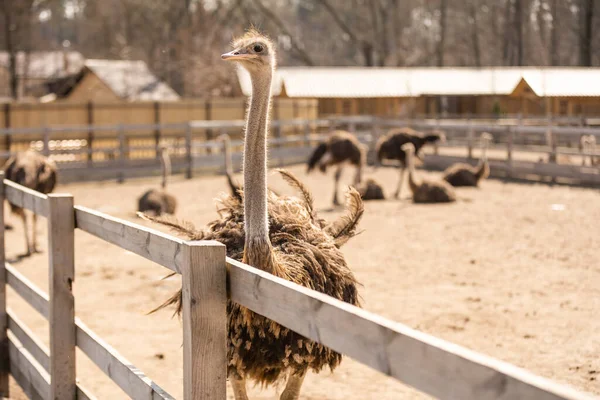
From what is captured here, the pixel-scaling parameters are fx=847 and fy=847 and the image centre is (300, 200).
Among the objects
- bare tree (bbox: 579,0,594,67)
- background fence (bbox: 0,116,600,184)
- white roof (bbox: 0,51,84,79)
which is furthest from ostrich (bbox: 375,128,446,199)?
white roof (bbox: 0,51,84,79)

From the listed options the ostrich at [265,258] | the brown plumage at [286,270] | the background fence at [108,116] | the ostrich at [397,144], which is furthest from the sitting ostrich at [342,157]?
the ostrich at [265,258]

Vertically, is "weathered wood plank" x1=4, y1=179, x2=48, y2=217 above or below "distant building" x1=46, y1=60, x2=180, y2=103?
below

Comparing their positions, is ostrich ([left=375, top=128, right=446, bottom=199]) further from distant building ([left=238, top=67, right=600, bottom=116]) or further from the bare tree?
distant building ([left=238, top=67, right=600, bottom=116])

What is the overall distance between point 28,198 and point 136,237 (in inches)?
66.8

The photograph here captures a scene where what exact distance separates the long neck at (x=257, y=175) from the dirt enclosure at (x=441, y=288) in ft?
6.21

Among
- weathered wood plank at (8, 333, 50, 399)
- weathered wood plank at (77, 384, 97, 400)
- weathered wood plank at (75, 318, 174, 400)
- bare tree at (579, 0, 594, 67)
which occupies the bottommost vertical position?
weathered wood plank at (8, 333, 50, 399)

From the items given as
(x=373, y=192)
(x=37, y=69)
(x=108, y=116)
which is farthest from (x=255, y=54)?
(x=37, y=69)

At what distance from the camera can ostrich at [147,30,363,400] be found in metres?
3.45

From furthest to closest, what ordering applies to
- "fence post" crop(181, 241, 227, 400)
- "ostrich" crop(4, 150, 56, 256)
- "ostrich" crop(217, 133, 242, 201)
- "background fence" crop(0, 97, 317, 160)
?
"background fence" crop(0, 97, 317, 160) → "ostrich" crop(4, 150, 56, 256) → "ostrich" crop(217, 133, 242, 201) → "fence post" crop(181, 241, 227, 400)

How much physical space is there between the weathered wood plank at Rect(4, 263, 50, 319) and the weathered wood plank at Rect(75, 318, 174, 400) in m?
0.48

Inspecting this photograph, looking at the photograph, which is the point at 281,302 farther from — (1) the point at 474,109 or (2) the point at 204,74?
(1) the point at 474,109

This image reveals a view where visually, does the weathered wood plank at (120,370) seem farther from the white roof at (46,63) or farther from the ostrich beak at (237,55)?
the white roof at (46,63)

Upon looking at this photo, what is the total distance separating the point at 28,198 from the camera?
4898 mm

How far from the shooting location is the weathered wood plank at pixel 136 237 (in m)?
3.04
